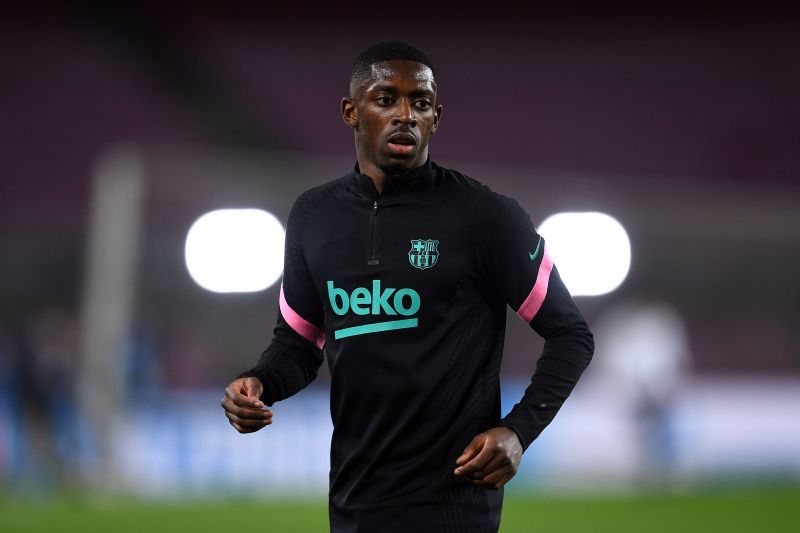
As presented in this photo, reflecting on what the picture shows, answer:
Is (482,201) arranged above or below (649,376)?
below

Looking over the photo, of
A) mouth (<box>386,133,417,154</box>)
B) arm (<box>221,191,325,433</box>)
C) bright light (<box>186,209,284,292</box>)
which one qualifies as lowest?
arm (<box>221,191,325,433</box>)

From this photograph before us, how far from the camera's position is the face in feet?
9.57

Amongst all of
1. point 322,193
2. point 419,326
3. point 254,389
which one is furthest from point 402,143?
point 254,389

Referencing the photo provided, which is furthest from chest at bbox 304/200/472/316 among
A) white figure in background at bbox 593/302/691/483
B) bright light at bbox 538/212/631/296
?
bright light at bbox 538/212/631/296

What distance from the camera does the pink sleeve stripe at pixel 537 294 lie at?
288 cm

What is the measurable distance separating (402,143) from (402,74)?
173 millimetres

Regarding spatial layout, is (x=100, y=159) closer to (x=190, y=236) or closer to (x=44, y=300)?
(x=44, y=300)

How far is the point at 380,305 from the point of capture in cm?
288

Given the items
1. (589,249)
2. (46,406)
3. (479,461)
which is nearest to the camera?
(479,461)

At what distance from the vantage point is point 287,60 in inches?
882

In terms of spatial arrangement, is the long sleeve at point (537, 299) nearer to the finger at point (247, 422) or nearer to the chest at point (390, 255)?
the chest at point (390, 255)

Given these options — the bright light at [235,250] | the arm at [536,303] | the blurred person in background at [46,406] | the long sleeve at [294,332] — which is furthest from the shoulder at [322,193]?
the blurred person in background at [46,406]

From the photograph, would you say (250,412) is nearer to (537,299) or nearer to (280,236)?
(537,299)

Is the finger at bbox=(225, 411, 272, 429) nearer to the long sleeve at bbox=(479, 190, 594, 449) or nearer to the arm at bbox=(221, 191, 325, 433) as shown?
the arm at bbox=(221, 191, 325, 433)
